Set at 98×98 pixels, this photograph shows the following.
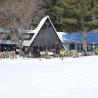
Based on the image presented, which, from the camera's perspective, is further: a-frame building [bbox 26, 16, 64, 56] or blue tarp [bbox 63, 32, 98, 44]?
blue tarp [bbox 63, 32, 98, 44]

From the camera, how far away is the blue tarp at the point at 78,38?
5506 centimetres

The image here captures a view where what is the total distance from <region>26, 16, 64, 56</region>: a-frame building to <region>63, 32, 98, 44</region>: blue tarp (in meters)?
5.90

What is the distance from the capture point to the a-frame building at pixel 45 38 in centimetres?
4650

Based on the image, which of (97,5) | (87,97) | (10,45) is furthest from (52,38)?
(87,97)

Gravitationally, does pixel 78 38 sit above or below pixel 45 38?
Answer: above

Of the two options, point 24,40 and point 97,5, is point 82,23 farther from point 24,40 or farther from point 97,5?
point 24,40

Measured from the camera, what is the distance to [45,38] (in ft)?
158

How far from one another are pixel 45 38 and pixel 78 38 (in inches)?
383

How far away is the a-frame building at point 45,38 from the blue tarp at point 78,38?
590 cm

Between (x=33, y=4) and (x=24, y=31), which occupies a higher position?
(x=33, y=4)

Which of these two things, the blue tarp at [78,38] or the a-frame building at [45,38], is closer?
the a-frame building at [45,38]

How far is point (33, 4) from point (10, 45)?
7550 millimetres

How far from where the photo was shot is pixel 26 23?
158 feet

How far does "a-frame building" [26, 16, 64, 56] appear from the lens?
46500 millimetres
